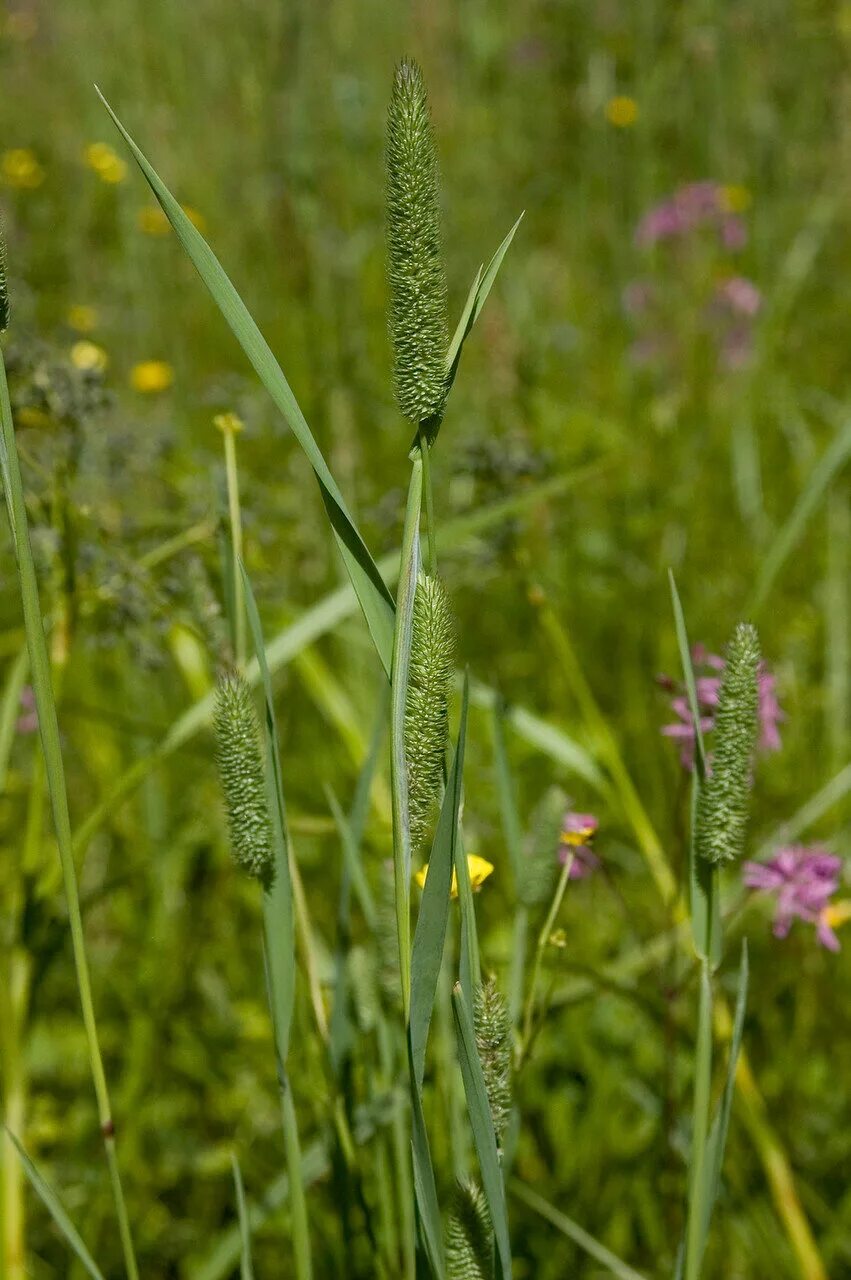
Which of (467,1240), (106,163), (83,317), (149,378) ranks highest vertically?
(106,163)

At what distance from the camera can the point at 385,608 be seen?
21.6 inches

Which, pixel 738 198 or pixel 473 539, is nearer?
pixel 473 539

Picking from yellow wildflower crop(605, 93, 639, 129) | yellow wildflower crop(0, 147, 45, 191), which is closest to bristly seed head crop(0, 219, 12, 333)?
yellow wildflower crop(605, 93, 639, 129)

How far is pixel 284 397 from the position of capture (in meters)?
0.50

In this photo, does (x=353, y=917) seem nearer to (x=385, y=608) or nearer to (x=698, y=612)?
(x=698, y=612)

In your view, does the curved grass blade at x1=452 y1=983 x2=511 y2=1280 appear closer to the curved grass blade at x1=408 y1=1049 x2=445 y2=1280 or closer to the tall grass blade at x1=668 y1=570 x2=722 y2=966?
the curved grass blade at x1=408 y1=1049 x2=445 y2=1280

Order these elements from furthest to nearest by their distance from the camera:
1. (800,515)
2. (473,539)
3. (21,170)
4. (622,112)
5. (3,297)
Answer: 1. (21,170)
2. (622,112)
3. (473,539)
4. (800,515)
5. (3,297)

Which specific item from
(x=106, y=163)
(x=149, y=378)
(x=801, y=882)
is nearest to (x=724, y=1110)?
(x=801, y=882)

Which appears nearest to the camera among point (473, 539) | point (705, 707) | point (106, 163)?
point (705, 707)

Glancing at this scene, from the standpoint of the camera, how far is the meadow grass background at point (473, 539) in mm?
1210

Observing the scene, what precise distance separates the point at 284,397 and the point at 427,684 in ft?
0.45

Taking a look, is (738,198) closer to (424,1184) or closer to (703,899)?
(703,899)

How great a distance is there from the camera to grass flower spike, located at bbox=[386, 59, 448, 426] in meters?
0.47

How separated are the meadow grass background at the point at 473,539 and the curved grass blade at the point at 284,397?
283 mm
